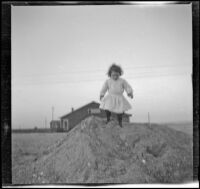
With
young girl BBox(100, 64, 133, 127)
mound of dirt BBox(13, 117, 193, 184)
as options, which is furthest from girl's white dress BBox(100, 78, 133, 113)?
mound of dirt BBox(13, 117, 193, 184)

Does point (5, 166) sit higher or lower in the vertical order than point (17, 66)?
lower

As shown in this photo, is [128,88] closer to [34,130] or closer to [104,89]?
[104,89]

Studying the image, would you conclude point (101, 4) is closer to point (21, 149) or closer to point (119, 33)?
point (119, 33)

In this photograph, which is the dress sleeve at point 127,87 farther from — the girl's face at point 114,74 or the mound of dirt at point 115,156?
the mound of dirt at point 115,156

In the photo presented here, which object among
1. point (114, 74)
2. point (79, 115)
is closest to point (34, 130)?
point (79, 115)

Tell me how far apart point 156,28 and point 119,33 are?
0.77 ft

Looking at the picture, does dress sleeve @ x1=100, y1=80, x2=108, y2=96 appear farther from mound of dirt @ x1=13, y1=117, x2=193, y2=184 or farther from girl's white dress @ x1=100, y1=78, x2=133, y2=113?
mound of dirt @ x1=13, y1=117, x2=193, y2=184

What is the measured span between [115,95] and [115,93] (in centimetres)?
1

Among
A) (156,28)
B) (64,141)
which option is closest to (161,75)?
(156,28)

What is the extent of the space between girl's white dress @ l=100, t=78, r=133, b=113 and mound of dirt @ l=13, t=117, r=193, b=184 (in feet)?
0.34

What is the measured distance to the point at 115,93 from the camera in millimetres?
2125

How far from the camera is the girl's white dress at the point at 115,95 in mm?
2113

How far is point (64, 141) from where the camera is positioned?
211 cm

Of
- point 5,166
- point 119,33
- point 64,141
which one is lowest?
point 5,166
